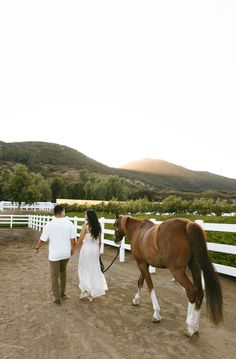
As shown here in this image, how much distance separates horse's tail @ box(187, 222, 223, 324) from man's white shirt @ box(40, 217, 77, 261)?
267cm

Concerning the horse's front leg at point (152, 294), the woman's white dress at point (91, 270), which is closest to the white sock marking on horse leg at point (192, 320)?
the horse's front leg at point (152, 294)

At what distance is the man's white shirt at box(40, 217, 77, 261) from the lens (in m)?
6.42

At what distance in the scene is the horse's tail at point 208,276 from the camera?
4613mm

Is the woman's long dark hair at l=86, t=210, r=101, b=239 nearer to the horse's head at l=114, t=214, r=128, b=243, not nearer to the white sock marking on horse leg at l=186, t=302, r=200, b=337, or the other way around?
the horse's head at l=114, t=214, r=128, b=243

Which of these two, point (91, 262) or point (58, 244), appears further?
point (91, 262)

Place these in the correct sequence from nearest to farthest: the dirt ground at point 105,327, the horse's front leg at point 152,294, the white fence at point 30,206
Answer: the dirt ground at point 105,327, the horse's front leg at point 152,294, the white fence at point 30,206

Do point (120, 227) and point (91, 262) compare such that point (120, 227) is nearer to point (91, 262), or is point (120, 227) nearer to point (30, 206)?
point (91, 262)

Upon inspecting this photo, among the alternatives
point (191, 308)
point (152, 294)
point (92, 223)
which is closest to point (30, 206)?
point (92, 223)

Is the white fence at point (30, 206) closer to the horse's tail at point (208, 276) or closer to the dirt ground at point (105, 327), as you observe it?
the dirt ground at point (105, 327)

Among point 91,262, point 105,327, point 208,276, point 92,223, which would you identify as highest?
point 92,223

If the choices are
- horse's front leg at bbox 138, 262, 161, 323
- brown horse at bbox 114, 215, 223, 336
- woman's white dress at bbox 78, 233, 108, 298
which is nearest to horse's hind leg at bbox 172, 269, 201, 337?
brown horse at bbox 114, 215, 223, 336

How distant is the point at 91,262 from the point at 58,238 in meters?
0.86

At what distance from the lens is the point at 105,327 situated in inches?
199

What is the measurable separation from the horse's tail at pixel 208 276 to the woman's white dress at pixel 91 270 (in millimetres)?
2543
